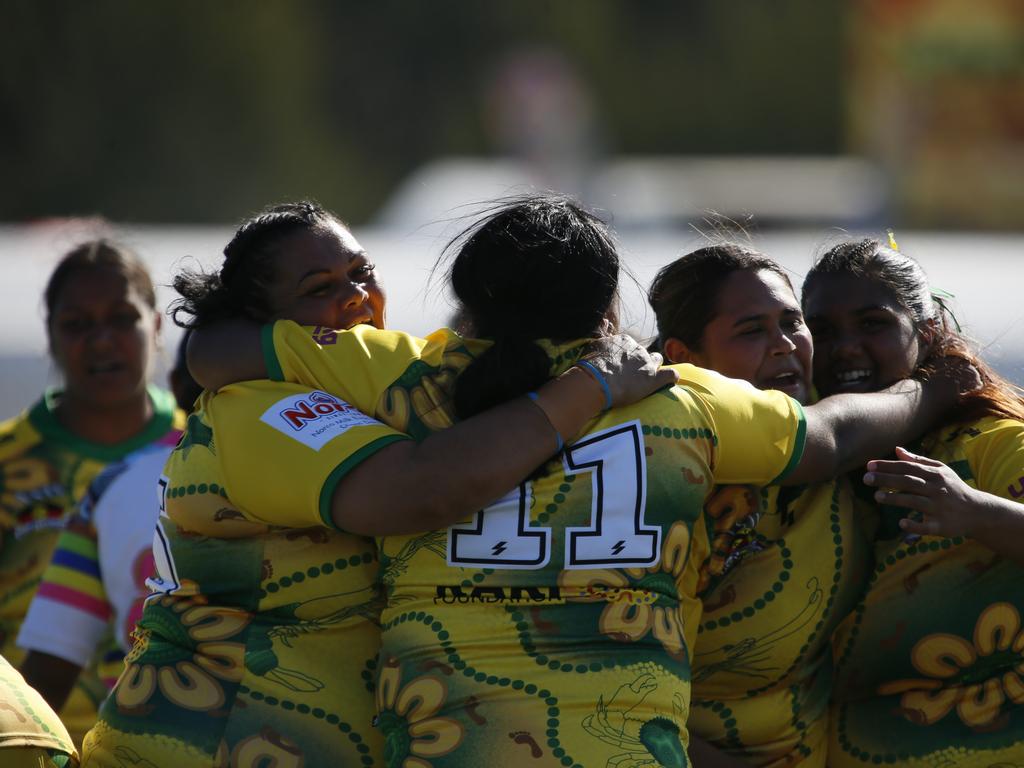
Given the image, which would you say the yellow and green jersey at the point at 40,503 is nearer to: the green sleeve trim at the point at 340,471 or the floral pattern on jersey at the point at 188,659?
the floral pattern on jersey at the point at 188,659

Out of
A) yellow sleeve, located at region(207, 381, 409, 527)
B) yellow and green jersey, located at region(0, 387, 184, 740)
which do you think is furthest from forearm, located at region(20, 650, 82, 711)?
yellow sleeve, located at region(207, 381, 409, 527)

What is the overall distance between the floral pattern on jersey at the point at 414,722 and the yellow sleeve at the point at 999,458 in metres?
1.12

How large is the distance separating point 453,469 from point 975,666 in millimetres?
1102

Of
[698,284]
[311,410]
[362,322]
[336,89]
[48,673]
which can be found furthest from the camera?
[336,89]

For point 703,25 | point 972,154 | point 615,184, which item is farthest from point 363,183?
point 972,154

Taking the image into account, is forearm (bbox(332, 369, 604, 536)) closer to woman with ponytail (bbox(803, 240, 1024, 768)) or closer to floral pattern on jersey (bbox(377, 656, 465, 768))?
floral pattern on jersey (bbox(377, 656, 465, 768))

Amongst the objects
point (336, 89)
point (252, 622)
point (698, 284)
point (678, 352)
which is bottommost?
point (252, 622)

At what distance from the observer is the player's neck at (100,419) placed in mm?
3957

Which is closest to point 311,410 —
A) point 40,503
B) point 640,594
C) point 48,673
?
point 640,594

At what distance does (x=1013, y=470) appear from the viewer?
8.48ft

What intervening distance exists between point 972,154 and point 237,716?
1054 cm

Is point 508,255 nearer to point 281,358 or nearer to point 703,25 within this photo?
point 281,358

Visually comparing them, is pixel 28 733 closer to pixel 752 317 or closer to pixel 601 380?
pixel 601 380

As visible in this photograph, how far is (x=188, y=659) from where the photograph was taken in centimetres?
231
